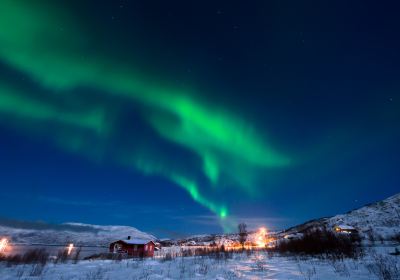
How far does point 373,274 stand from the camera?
932cm

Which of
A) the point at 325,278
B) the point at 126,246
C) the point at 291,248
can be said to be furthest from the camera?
the point at 126,246

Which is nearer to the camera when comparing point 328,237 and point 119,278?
point 119,278

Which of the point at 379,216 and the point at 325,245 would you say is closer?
the point at 325,245

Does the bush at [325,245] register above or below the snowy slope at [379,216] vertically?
below

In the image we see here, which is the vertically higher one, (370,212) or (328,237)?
(370,212)

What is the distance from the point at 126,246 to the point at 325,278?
63.8 metres

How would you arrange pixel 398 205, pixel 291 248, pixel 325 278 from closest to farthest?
pixel 325 278 < pixel 291 248 < pixel 398 205

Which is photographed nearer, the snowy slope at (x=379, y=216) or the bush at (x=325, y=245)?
the bush at (x=325, y=245)

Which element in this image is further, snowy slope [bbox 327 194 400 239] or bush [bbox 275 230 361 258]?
snowy slope [bbox 327 194 400 239]

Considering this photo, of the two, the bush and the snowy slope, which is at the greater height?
the snowy slope

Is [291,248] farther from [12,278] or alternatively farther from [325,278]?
[12,278]

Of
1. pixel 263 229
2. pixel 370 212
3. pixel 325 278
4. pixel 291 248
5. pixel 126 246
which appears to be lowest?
pixel 325 278

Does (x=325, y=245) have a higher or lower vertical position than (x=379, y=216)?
lower

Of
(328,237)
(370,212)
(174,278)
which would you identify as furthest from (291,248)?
(370,212)
